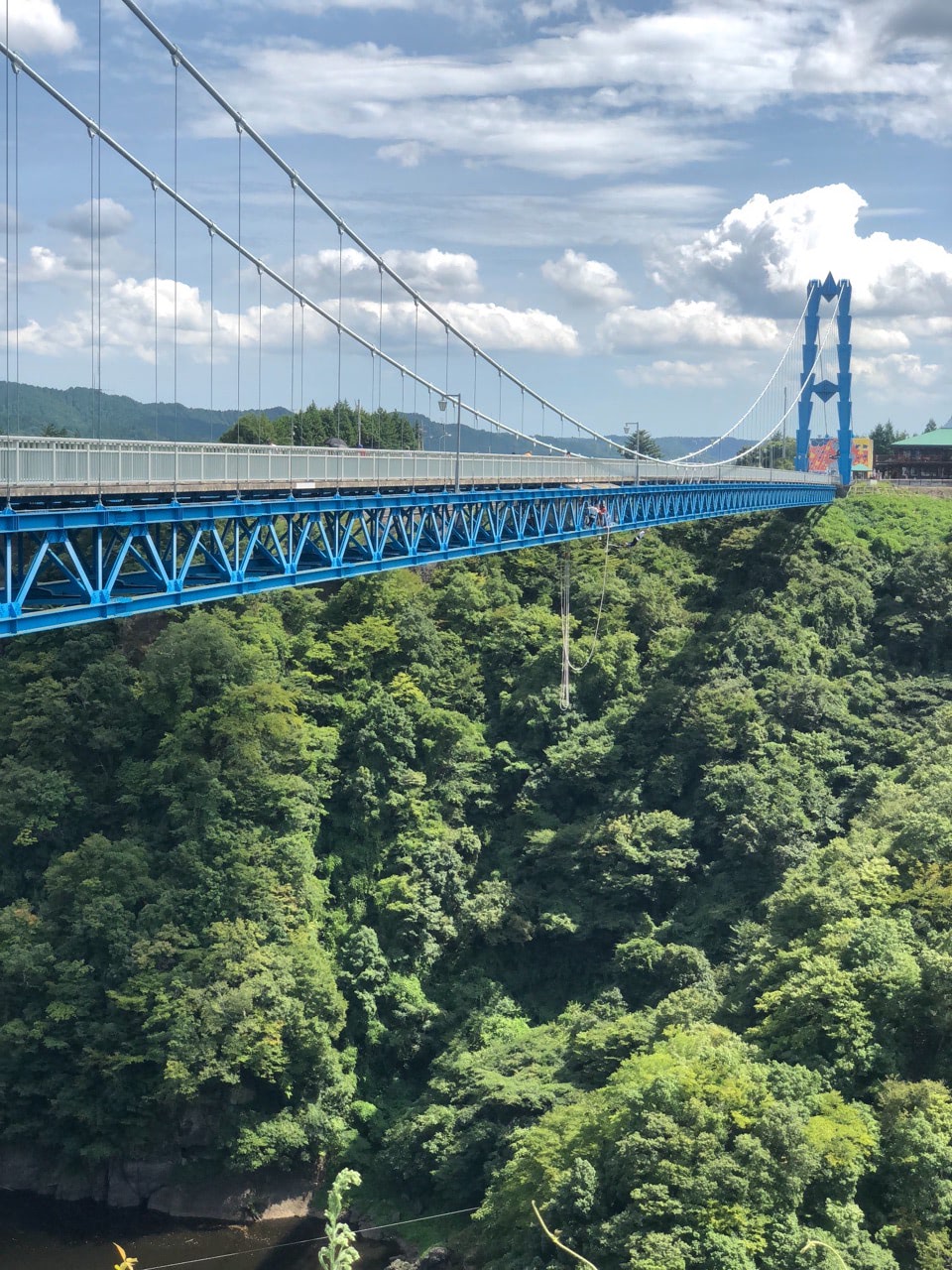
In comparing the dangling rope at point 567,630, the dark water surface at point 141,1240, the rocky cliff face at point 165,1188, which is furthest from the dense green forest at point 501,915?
the dark water surface at point 141,1240

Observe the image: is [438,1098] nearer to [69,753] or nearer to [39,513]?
[69,753]

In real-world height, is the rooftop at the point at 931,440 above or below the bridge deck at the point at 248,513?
above

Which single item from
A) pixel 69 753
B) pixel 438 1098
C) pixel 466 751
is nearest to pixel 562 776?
pixel 466 751

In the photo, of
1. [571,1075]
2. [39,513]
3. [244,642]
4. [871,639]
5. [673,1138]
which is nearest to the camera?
[39,513]

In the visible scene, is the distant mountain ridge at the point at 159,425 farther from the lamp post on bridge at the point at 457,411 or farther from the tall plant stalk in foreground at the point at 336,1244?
the tall plant stalk in foreground at the point at 336,1244

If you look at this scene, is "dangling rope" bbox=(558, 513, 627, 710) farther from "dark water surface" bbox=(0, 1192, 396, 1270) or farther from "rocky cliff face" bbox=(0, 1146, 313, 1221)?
"dark water surface" bbox=(0, 1192, 396, 1270)

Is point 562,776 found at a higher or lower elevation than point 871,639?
lower

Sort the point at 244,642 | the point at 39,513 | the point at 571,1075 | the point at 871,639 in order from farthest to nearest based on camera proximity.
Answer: the point at 871,639, the point at 244,642, the point at 571,1075, the point at 39,513
